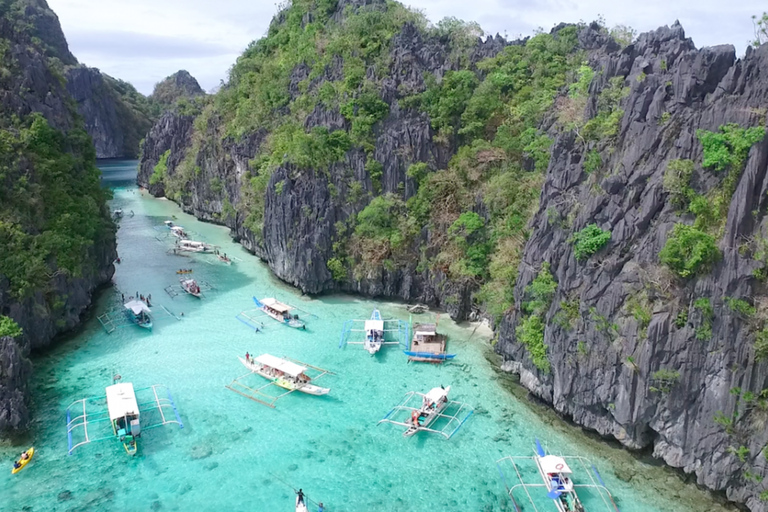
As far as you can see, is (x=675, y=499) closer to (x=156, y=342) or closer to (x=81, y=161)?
(x=156, y=342)

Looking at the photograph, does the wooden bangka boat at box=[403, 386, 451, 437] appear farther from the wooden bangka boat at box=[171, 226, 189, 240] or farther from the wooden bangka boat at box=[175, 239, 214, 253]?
the wooden bangka boat at box=[171, 226, 189, 240]

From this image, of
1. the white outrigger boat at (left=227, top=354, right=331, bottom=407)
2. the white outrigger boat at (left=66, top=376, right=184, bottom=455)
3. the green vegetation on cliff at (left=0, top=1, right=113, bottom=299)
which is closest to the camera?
the white outrigger boat at (left=66, top=376, right=184, bottom=455)

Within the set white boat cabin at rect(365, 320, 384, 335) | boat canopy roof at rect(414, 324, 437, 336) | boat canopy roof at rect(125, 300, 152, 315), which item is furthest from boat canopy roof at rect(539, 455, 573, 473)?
boat canopy roof at rect(125, 300, 152, 315)

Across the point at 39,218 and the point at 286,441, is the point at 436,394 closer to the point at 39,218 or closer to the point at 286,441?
the point at 286,441

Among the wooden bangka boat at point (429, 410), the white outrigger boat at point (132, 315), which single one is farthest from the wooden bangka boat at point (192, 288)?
the wooden bangka boat at point (429, 410)

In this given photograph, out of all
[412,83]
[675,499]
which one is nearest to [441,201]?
[412,83]

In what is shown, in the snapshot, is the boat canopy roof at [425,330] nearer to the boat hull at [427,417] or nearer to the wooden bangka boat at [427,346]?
the wooden bangka boat at [427,346]
